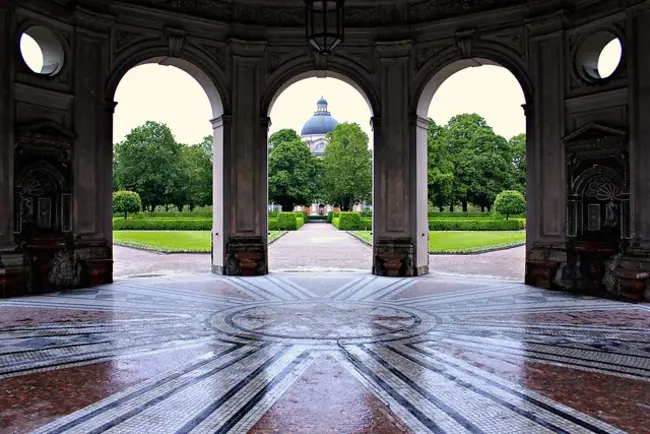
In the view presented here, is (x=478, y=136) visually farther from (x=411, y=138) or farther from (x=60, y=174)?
(x=60, y=174)

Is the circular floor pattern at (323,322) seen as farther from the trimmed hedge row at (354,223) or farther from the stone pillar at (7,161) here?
the trimmed hedge row at (354,223)

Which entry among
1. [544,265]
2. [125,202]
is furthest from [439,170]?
[544,265]

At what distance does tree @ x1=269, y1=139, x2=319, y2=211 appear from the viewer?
196 feet

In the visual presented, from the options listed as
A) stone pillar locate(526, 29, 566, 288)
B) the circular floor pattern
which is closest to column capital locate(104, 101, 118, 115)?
the circular floor pattern

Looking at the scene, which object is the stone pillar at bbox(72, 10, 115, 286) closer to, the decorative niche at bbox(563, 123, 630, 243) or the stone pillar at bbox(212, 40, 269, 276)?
the stone pillar at bbox(212, 40, 269, 276)

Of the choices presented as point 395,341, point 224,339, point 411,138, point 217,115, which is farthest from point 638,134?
point 217,115

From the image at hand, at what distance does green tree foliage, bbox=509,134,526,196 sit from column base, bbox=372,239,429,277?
134 ft

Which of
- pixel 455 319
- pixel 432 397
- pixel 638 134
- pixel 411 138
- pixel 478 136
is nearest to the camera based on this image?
pixel 432 397

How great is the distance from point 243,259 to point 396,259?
4177mm

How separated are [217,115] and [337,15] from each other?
5.82 meters

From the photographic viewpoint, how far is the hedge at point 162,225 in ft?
132

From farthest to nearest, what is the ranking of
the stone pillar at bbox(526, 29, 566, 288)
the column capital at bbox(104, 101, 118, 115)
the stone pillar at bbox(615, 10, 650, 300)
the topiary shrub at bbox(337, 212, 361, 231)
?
the topiary shrub at bbox(337, 212, 361, 231) → the column capital at bbox(104, 101, 118, 115) → the stone pillar at bbox(526, 29, 566, 288) → the stone pillar at bbox(615, 10, 650, 300)

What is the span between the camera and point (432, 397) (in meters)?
4.76

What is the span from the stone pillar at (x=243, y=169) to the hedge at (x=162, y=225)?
27.0 metres
